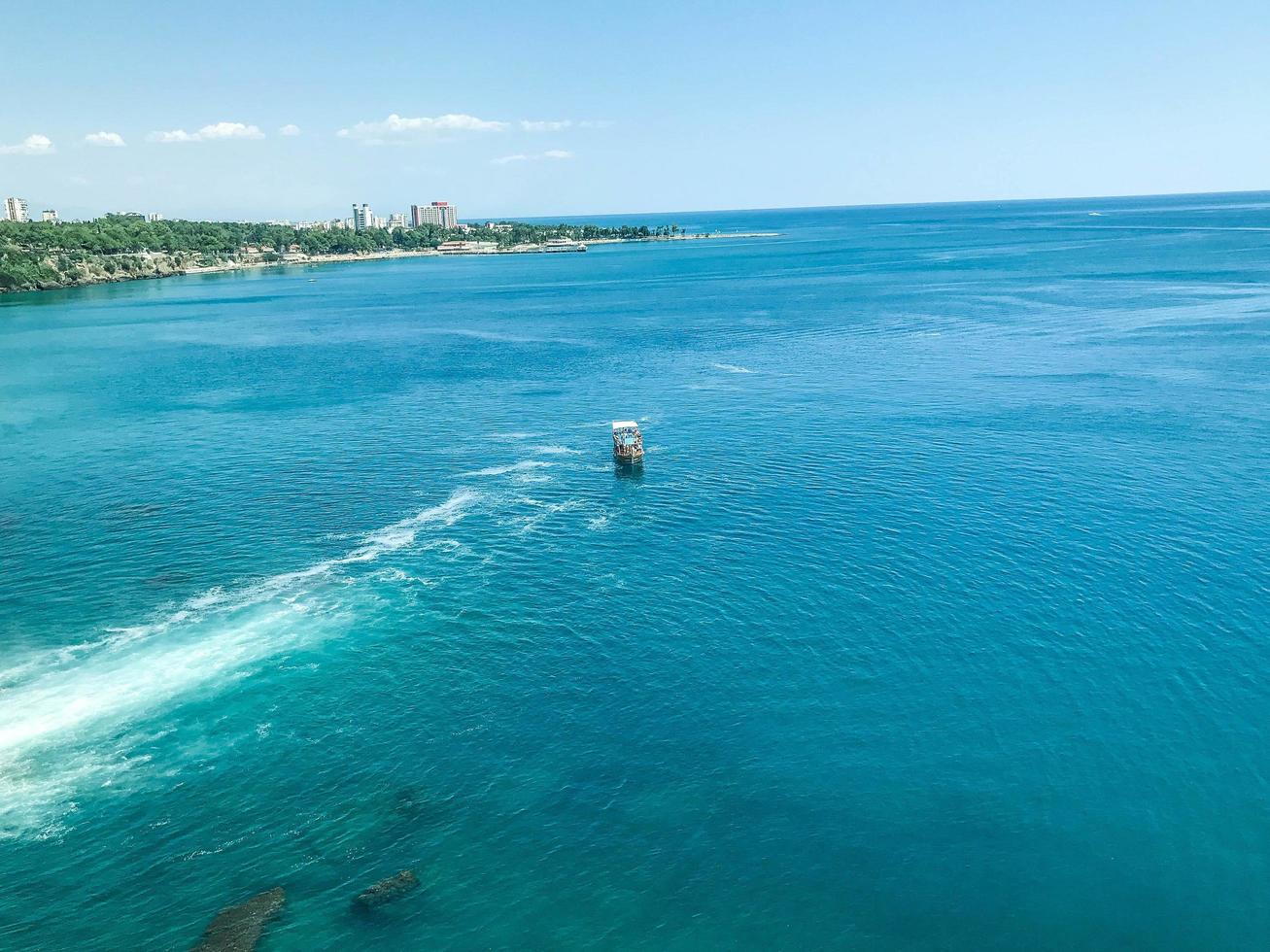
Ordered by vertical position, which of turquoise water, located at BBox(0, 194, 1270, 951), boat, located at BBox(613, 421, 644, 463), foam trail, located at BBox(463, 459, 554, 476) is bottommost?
turquoise water, located at BBox(0, 194, 1270, 951)

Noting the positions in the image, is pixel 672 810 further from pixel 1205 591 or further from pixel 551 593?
pixel 1205 591

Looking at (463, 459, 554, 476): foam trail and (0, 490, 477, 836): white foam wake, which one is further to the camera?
(463, 459, 554, 476): foam trail

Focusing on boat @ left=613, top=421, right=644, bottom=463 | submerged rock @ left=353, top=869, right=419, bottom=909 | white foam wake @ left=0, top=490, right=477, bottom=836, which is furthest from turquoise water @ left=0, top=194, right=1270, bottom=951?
boat @ left=613, top=421, right=644, bottom=463

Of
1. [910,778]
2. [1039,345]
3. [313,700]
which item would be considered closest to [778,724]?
[910,778]

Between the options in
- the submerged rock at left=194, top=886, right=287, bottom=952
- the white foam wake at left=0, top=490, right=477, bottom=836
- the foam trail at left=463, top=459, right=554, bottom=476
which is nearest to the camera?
the submerged rock at left=194, top=886, right=287, bottom=952

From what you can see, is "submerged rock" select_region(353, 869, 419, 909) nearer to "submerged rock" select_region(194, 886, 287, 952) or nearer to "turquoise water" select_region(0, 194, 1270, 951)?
"turquoise water" select_region(0, 194, 1270, 951)

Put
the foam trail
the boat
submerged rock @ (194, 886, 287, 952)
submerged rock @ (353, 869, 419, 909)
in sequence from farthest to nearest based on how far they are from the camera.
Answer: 1. the boat
2. the foam trail
3. submerged rock @ (353, 869, 419, 909)
4. submerged rock @ (194, 886, 287, 952)

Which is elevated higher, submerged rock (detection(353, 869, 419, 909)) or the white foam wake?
the white foam wake
